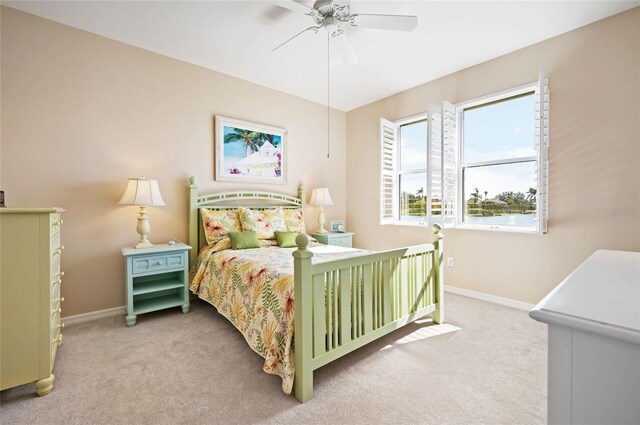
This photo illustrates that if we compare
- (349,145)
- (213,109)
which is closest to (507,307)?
Result: (349,145)

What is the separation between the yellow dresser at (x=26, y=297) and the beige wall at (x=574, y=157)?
3.78 meters

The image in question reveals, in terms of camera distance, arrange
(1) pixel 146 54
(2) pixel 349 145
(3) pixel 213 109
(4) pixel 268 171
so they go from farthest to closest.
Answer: (2) pixel 349 145
(4) pixel 268 171
(3) pixel 213 109
(1) pixel 146 54

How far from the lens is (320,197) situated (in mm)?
4160

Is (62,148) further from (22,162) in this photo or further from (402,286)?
(402,286)

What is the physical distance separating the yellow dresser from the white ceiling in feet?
6.50

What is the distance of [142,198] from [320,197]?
224cm

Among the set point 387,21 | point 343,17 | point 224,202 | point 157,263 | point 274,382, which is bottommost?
point 274,382

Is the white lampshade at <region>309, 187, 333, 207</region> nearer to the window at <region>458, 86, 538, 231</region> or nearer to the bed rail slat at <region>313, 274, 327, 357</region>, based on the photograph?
the window at <region>458, 86, 538, 231</region>

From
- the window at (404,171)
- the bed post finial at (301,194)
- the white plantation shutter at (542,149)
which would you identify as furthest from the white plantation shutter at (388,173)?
the white plantation shutter at (542,149)

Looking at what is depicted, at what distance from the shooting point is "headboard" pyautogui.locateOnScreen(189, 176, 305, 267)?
3.27m

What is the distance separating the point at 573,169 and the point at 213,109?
387cm

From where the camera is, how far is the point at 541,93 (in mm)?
2629

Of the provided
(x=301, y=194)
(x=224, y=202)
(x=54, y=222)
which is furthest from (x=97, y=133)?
(x=301, y=194)

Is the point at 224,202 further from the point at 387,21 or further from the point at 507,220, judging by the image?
the point at 507,220
